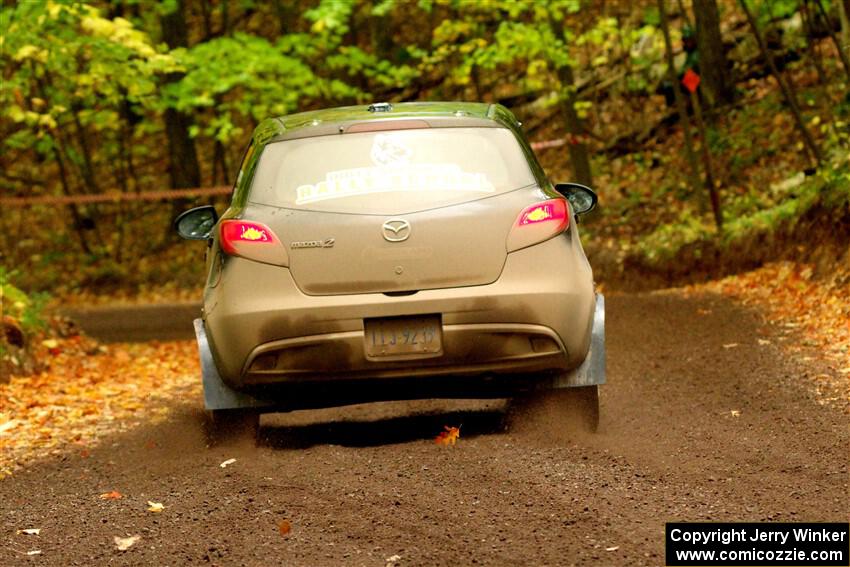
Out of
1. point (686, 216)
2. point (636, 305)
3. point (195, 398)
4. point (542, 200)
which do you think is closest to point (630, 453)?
point (542, 200)

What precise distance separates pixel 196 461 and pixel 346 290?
1.43 metres

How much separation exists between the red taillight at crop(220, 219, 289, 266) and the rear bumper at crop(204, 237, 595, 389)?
47 millimetres

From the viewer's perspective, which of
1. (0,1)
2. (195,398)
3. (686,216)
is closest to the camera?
(195,398)

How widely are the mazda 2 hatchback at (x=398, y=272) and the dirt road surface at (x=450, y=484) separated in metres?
0.44

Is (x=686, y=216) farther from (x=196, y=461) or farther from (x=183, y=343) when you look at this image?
(x=196, y=461)

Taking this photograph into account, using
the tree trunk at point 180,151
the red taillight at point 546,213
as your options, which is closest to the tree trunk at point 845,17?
the red taillight at point 546,213

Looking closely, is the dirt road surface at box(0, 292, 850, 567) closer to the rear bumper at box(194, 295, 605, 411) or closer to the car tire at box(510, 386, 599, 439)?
the car tire at box(510, 386, 599, 439)

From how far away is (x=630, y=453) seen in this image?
21.1 ft

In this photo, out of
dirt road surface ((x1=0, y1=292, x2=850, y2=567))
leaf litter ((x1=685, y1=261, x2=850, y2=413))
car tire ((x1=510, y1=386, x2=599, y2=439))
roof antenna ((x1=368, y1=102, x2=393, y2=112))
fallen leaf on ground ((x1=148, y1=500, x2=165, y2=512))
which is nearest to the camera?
dirt road surface ((x1=0, y1=292, x2=850, y2=567))

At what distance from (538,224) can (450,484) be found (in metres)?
1.55

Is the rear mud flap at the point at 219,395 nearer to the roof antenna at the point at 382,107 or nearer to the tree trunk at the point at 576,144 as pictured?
the roof antenna at the point at 382,107

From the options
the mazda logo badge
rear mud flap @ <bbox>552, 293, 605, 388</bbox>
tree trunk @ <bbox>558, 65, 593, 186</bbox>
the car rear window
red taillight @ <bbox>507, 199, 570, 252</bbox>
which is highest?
the car rear window

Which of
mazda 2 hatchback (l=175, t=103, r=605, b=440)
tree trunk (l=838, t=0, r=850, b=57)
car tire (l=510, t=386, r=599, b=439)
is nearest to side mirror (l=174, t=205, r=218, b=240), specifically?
mazda 2 hatchback (l=175, t=103, r=605, b=440)

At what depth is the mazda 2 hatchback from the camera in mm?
6457
